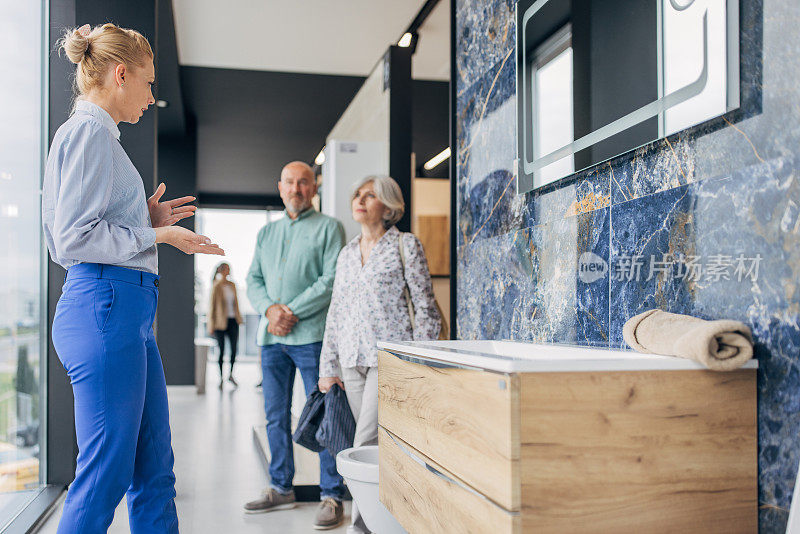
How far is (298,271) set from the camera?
11.4ft

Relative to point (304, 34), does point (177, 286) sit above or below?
below

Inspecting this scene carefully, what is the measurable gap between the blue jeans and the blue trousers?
1.50 metres

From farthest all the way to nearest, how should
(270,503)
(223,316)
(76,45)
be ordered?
1. (223,316)
2. (270,503)
3. (76,45)

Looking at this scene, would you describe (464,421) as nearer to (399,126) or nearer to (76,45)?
(76,45)

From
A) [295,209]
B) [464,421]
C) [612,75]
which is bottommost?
[464,421]

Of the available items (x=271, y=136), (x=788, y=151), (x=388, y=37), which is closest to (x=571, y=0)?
(x=788, y=151)

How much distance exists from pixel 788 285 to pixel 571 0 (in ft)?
3.91

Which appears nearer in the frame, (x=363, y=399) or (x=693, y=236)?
(x=693, y=236)

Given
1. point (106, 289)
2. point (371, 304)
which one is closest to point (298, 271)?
point (371, 304)

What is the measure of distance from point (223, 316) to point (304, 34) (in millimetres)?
4608

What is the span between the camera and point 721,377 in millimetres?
1368

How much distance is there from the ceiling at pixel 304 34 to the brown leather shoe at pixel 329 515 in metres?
3.39

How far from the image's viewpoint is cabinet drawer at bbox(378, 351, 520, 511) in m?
1.28

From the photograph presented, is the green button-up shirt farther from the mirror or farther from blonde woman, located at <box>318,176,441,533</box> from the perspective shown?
the mirror
